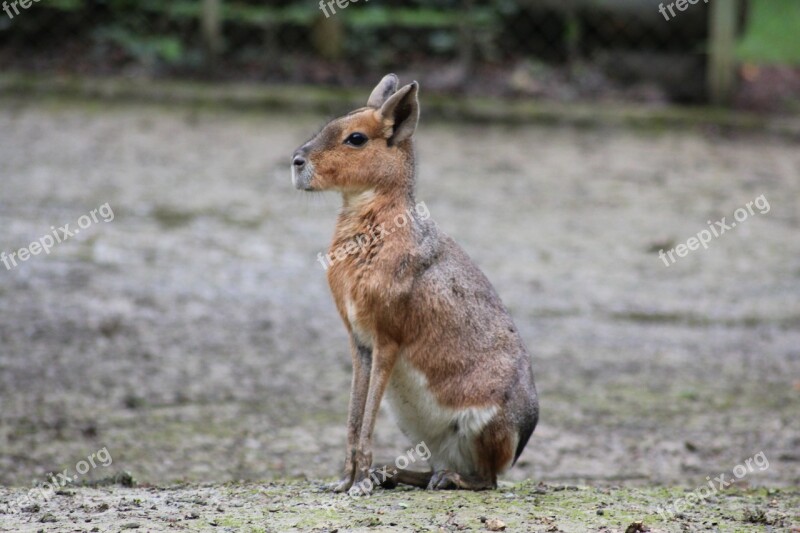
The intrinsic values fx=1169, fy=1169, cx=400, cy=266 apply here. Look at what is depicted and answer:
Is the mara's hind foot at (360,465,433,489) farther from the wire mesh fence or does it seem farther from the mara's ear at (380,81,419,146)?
the wire mesh fence

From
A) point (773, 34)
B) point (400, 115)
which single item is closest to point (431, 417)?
point (400, 115)

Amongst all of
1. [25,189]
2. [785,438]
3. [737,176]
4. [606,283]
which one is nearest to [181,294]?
[25,189]

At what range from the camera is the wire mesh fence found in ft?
36.9

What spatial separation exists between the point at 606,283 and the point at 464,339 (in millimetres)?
4224

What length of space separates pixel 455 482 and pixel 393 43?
8136 mm

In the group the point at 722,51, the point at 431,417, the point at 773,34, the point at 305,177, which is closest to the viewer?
the point at 305,177

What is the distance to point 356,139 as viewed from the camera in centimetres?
372

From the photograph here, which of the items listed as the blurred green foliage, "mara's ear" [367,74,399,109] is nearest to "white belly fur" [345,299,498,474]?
"mara's ear" [367,74,399,109]

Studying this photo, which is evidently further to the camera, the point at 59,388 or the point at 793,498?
the point at 59,388

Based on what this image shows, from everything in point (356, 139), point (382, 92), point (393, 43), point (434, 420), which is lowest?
point (434, 420)

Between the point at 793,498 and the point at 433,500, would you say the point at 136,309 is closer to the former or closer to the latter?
the point at 433,500

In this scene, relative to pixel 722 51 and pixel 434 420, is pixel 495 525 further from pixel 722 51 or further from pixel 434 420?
pixel 722 51

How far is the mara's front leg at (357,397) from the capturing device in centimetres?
379

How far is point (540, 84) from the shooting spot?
37.6 feet
